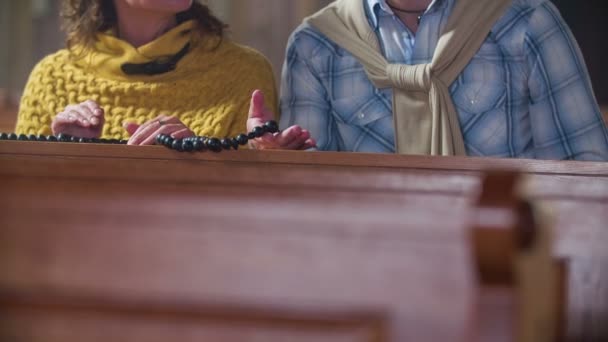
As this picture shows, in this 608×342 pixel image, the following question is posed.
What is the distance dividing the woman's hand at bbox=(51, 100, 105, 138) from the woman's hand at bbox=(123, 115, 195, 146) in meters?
0.13

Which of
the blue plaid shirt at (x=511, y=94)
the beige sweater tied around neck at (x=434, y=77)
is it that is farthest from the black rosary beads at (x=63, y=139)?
the beige sweater tied around neck at (x=434, y=77)

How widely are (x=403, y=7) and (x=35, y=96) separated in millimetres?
769

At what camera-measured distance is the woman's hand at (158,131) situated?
1.72 m

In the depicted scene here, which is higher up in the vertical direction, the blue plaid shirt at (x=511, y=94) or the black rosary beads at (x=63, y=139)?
the blue plaid shirt at (x=511, y=94)

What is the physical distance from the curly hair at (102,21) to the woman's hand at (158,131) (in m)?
0.36

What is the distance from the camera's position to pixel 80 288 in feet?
2.91

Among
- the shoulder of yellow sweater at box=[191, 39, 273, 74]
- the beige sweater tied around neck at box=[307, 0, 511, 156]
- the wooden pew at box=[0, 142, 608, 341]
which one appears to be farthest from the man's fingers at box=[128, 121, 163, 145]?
the wooden pew at box=[0, 142, 608, 341]

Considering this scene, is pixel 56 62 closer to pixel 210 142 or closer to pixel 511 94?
pixel 210 142

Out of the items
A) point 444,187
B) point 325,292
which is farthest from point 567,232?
point 325,292

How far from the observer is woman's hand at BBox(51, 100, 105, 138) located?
1882 mm

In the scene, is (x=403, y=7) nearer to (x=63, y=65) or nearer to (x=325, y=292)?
(x=63, y=65)

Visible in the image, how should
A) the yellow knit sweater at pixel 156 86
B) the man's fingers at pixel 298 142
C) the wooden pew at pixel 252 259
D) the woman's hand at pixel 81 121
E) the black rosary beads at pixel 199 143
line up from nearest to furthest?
1. the wooden pew at pixel 252 259
2. the black rosary beads at pixel 199 143
3. the man's fingers at pixel 298 142
4. the woman's hand at pixel 81 121
5. the yellow knit sweater at pixel 156 86

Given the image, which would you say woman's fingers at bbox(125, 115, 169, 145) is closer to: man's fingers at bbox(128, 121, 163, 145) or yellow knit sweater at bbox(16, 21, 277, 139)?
man's fingers at bbox(128, 121, 163, 145)

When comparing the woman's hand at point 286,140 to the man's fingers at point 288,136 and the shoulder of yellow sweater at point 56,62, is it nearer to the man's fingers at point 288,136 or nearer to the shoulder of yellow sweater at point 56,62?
the man's fingers at point 288,136
